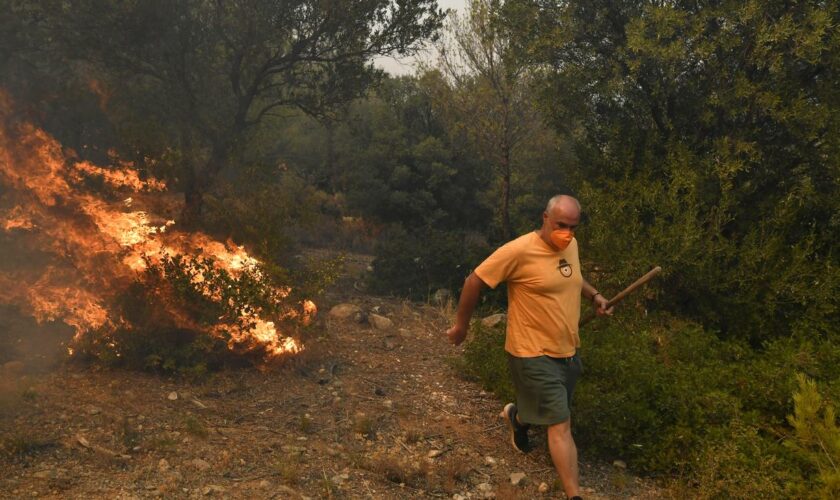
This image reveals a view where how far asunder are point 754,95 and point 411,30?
Answer: 589 cm

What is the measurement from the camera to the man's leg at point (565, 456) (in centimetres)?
383

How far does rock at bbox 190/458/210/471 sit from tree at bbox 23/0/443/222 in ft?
15.9

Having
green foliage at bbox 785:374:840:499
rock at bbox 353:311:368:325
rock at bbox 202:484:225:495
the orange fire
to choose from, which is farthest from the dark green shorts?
rock at bbox 353:311:368:325

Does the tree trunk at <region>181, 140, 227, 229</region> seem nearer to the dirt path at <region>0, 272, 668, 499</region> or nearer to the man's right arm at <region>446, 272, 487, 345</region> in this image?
the dirt path at <region>0, 272, 668, 499</region>

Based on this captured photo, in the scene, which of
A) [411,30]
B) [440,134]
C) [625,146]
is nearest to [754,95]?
[625,146]

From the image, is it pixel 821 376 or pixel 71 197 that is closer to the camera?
pixel 821 376

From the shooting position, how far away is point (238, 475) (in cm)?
429

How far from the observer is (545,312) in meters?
3.98

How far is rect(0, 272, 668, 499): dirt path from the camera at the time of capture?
13.6ft

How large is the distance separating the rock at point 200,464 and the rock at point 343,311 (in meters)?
4.78

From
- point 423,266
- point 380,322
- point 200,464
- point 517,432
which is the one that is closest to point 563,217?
point 517,432

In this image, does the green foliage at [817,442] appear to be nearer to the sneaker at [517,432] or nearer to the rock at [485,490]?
the sneaker at [517,432]

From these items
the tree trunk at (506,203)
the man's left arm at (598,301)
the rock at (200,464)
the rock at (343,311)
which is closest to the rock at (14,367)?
the rock at (200,464)

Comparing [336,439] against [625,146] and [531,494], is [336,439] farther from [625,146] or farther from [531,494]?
[625,146]
